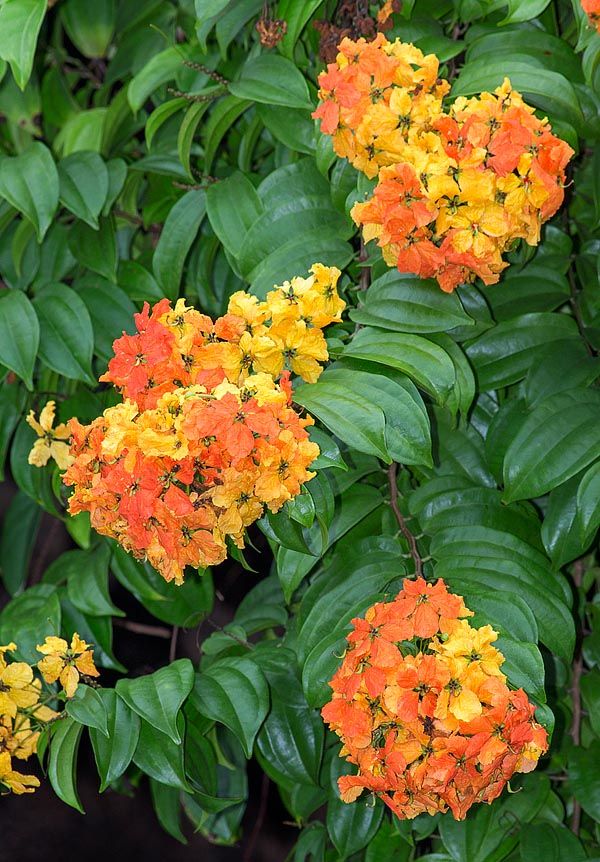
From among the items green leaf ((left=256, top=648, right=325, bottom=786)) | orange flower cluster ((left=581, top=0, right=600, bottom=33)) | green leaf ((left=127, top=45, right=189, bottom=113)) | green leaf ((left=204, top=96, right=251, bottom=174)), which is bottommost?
green leaf ((left=256, top=648, right=325, bottom=786))

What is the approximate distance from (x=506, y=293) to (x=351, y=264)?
0.21 meters

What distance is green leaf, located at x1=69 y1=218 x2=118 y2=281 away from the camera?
1619 millimetres

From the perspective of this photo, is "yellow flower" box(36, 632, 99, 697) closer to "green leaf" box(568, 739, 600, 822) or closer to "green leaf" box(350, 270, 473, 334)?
"green leaf" box(350, 270, 473, 334)

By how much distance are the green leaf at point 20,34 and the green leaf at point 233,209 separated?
0.96 ft

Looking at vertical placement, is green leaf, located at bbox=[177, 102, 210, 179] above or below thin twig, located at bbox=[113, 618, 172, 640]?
above

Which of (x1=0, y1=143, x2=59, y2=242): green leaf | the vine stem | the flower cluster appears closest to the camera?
the flower cluster

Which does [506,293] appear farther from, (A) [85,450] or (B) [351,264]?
(A) [85,450]

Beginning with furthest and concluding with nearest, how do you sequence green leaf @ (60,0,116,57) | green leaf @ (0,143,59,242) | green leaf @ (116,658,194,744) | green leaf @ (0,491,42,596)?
green leaf @ (0,491,42,596), green leaf @ (60,0,116,57), green leaf @ (0,143,59,242), green leaf @ (116,658,194,744)

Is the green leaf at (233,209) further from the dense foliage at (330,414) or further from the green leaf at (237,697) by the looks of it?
the green leaf at (237,697)

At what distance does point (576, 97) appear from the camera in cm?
127

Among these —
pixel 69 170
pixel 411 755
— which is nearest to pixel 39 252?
pixel 69 170

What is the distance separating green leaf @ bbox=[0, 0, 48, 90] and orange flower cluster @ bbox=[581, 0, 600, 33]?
0.67 metres

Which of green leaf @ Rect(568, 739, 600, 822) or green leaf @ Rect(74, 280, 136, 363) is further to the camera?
green leaf @ Rect(74, 280, 136, 363)

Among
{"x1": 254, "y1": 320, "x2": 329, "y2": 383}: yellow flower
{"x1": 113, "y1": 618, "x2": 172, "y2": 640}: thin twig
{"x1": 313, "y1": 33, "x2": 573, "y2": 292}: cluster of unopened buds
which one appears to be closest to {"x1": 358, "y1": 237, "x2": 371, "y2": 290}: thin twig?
{"x1": 313, "y1": 33, "x2": 573, "y2": 292}: cluster of unopened buds
